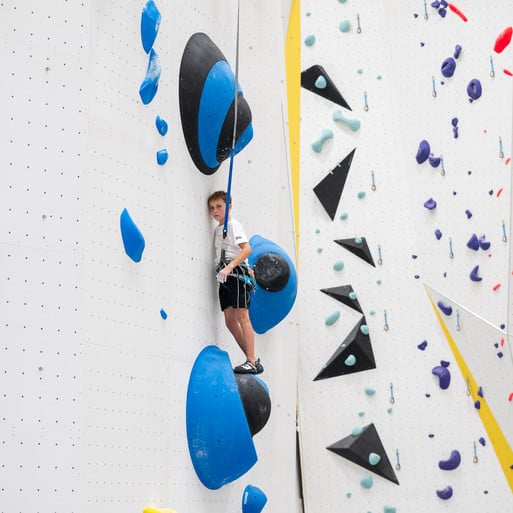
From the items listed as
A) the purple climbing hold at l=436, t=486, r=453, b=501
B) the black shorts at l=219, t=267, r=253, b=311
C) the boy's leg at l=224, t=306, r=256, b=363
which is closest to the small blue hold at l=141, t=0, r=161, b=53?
the black shorts at l=219, t=267, r=253, b=311

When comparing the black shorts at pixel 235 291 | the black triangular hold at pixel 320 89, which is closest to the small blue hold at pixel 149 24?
the black shorts at pixel 235 291

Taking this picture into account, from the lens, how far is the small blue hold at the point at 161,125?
4.74 meters

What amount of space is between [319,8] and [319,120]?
0.80 meters

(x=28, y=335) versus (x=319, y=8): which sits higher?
(x=319, y=8)

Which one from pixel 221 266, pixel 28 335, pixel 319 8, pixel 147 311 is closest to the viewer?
pixel 28 335

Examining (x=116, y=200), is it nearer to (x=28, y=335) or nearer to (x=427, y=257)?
(x=28, y=335)

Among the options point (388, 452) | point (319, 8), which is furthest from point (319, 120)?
point (388, 452)

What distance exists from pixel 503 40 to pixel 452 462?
2.91m

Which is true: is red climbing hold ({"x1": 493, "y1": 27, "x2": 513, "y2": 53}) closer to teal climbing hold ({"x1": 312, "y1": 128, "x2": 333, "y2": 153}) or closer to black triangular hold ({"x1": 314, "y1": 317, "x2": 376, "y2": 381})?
teal climbing hold ({"x1": 312, "y1": 128, "x2": 333, "y2": 153})

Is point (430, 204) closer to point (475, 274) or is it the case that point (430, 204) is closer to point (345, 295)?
point (475, 274)

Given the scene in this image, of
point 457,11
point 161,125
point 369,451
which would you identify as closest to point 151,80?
point 161,125

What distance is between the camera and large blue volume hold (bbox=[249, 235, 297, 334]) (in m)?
5.92

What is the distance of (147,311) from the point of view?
4543mm

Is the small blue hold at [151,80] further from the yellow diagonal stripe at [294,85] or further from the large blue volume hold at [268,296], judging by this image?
the yellow diagonal stripe at [294,85]
